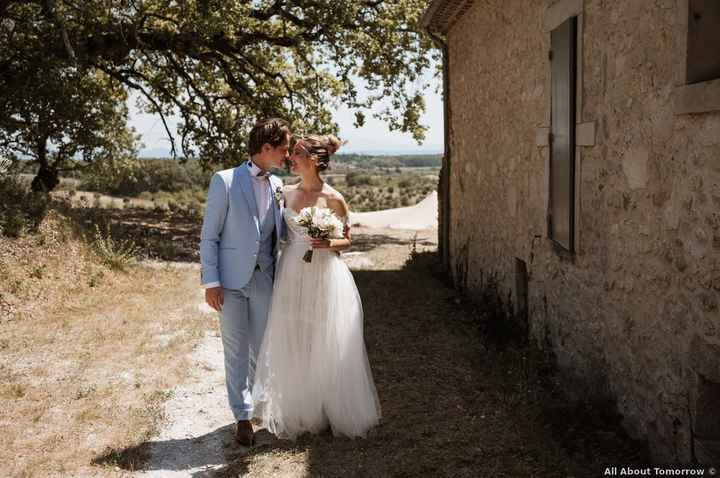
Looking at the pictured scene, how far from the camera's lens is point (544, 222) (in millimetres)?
6238

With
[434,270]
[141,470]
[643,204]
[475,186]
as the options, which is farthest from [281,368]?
[434,270]

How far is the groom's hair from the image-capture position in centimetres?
470

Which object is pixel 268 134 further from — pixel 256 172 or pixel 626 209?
pixel 626 209

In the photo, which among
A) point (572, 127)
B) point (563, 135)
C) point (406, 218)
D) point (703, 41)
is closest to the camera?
point (703, 41)

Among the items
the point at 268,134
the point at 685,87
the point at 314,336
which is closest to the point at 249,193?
the point at 268,134

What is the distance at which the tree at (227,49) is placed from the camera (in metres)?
12.8

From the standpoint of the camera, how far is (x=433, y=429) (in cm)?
482

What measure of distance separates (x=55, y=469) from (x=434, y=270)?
8414 millimetres

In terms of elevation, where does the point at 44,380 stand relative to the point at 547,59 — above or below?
below

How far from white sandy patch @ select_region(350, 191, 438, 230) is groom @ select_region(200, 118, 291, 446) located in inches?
630

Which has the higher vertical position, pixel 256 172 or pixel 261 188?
pixel 256 172

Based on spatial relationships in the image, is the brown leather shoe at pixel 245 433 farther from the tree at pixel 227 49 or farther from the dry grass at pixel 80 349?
the tree at pixel 227 49

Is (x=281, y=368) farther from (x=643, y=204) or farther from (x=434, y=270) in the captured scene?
(x=434, y=270)

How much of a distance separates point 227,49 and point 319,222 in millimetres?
11267
